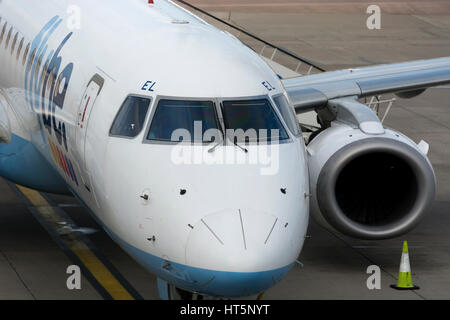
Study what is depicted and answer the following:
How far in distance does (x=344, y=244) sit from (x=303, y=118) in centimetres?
861

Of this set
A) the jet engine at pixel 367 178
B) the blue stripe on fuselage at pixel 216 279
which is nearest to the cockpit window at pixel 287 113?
the blue stripe on fuselage at pixel 216 279

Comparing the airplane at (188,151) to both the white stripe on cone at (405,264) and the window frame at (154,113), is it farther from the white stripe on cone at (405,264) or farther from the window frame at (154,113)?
the white stripe on cone at (405,264)

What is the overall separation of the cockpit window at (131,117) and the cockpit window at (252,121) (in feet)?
3.04

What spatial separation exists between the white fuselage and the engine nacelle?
249 cm

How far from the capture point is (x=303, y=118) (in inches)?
1080

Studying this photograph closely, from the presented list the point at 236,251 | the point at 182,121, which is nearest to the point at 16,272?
the point at 182,121

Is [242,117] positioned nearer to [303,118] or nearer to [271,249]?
[271,249]

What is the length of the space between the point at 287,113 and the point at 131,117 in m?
1.83

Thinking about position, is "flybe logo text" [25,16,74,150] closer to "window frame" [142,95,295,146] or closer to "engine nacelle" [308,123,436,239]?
"window frame" [142,95,295,146]

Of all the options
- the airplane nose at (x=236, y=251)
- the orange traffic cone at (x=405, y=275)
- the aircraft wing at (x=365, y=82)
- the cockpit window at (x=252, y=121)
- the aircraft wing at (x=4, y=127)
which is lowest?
the orange traffic cone at (x=405, y=275)

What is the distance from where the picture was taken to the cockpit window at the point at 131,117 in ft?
43.8

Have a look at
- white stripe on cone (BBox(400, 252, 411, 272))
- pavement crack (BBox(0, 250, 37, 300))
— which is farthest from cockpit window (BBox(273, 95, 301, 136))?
pavement crack (BBox(0, 250, 37, 300))

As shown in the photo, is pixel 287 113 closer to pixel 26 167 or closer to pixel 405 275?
pixel 405 275
